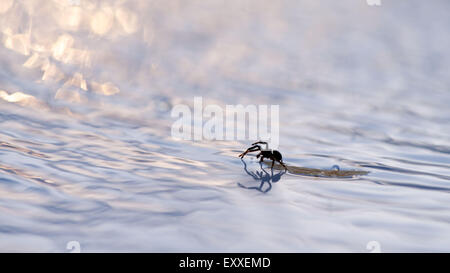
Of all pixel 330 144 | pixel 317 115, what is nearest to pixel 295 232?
pixel 330 144

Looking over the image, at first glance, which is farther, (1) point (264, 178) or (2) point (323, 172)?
(2) point (323, 172)

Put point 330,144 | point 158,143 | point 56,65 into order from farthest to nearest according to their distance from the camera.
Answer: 1. point 56,65
2. point 330,144
3. point 158,143

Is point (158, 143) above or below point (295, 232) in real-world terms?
above

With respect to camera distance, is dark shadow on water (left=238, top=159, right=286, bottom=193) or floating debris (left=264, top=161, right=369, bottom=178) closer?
dark shadow on water (left=238, top=159, right=286, bottom=193)

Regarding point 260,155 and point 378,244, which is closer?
point 378,244

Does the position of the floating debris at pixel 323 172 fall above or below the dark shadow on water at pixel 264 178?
above

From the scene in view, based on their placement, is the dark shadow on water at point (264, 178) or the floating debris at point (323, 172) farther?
the floating debris at point (323, 172)

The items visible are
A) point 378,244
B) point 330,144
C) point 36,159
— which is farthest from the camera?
point 330,144

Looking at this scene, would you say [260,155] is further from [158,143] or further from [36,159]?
[36,159]

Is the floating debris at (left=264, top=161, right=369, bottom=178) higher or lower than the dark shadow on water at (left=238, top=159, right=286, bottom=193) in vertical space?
higher

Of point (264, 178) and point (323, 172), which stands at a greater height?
point (323, 172)
